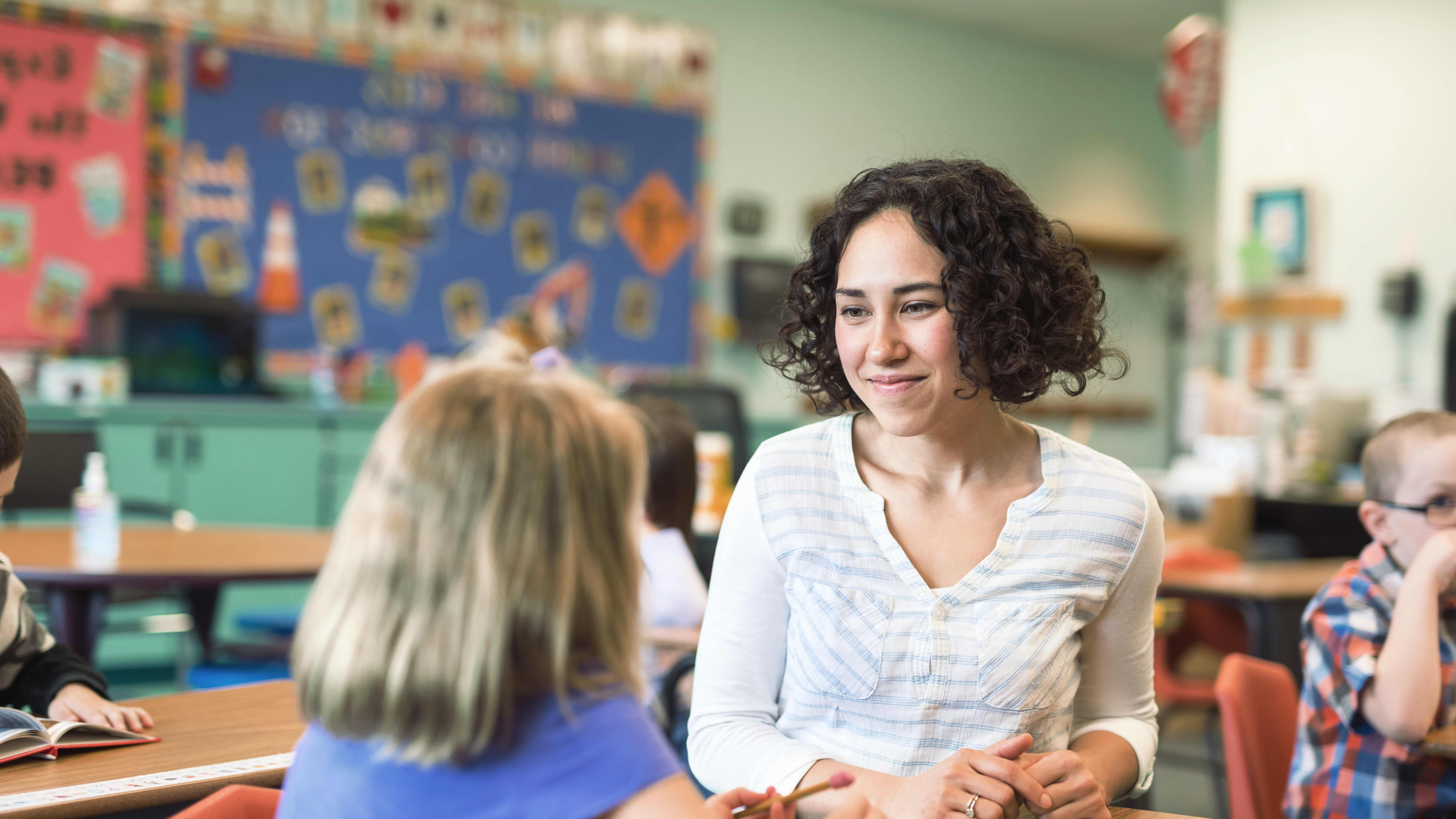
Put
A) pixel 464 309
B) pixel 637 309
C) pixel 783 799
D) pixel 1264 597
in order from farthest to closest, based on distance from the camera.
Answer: pixel 637 309, pixel 464 309, pixel 1264 597, pixel 783 799

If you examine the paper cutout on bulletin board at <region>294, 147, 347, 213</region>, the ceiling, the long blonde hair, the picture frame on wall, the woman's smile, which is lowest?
the long blonde hair

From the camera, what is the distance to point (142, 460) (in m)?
4.29

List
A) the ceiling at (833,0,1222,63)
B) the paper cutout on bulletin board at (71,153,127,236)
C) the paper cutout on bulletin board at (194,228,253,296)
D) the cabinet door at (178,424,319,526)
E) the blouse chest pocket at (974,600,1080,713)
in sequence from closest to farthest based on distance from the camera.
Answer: the blouse chest pocket at (974,600,1080,713), the cabinet door at (178,424,319,526), the paper cutout on bulletin board at (71,153,127,236), the paper cutout on bulletin board at (194,228,253,296), the ceiling at (833,0,1222,63)

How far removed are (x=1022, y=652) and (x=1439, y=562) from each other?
676 mm

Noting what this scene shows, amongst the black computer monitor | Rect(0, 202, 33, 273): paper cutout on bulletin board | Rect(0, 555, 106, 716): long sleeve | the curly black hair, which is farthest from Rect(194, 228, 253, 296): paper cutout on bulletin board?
the curly black hair

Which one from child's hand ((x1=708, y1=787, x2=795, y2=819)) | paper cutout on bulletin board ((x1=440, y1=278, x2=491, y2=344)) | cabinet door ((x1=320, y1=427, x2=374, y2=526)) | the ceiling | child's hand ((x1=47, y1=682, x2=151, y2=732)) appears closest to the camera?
child's hand ((x1=708, y1=787, x2=795, y2=819))

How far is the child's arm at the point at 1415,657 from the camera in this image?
1.49 metres

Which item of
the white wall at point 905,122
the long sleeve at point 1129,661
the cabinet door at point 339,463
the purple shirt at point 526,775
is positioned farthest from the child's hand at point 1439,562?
the white wall at point 905,122

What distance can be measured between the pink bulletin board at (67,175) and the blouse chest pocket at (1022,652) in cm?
453

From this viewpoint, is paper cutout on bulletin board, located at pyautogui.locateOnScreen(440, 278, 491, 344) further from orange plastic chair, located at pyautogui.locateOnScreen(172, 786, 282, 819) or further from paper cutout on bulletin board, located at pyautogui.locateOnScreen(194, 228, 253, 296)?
orange plastic chair, located at pyautogui.locateOnScreen(172, 786, 282, 819)

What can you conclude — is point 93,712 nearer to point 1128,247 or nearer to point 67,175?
point 67,175

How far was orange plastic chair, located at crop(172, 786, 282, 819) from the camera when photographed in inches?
38.1

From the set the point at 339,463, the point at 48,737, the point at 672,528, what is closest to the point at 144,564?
the point at 672,528

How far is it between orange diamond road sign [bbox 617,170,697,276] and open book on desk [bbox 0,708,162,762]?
5.00 metres
